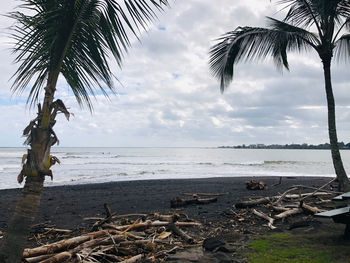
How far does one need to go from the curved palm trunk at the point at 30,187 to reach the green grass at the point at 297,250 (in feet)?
9.70

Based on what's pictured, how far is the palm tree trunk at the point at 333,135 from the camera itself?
884cm

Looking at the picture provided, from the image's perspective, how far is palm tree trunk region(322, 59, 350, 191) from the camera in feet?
29.0

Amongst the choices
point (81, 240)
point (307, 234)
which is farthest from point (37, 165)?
point (307, 234)

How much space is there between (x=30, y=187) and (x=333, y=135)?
862 centimetres

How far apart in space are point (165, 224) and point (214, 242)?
1236mm

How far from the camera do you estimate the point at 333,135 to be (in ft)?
29.2

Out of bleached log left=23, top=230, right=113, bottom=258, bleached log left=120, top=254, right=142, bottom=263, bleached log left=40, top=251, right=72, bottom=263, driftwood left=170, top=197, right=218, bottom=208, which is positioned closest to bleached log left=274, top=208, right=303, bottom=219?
driftwood left=170, top=197, right=218, bottom=208

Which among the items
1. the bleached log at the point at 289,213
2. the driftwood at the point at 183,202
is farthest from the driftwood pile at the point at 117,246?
the driftwood at the point at 183,202

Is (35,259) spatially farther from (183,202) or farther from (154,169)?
(154,169)

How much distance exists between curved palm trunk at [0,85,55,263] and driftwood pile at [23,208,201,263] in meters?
1.13

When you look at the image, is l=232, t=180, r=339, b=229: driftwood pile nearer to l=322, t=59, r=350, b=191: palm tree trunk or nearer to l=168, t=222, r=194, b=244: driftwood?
l=322, t=59, r=350, b=191: palm tree trunk

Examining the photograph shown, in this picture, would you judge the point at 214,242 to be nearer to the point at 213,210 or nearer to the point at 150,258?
the point at 150,258

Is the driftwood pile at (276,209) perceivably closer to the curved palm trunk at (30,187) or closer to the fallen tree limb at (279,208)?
the fallen tree limb at (279,208)

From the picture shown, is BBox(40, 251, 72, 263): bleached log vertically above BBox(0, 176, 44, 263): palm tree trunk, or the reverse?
BBox(0, 176, 44, 263): palm tree trunk
